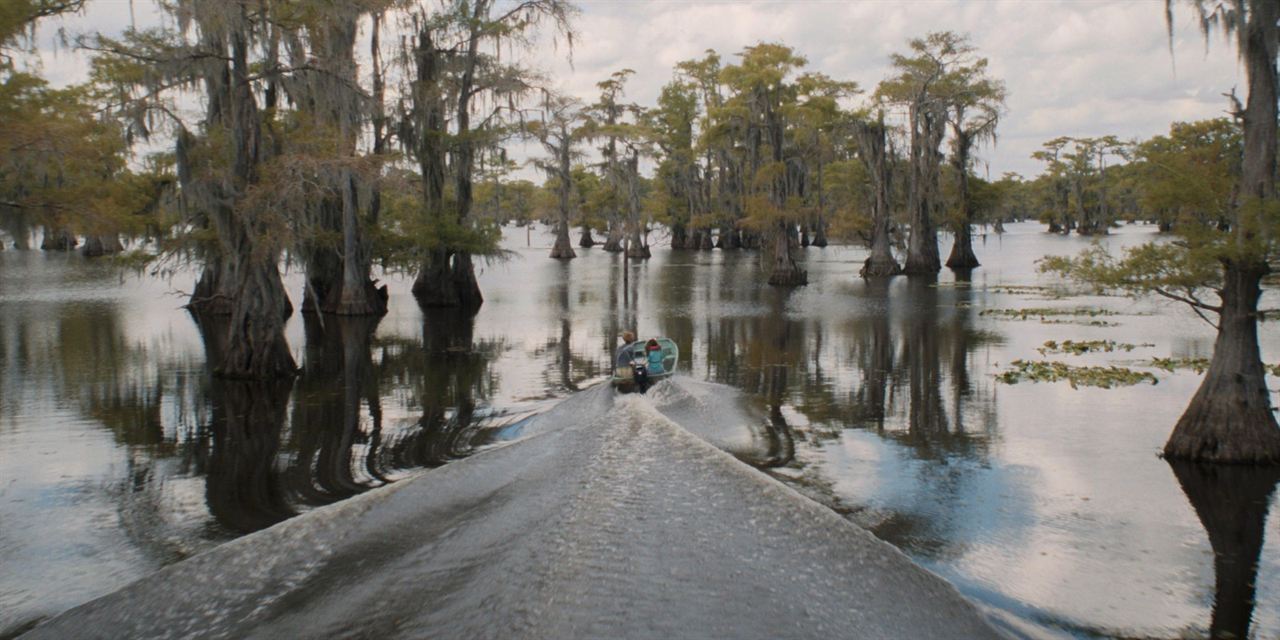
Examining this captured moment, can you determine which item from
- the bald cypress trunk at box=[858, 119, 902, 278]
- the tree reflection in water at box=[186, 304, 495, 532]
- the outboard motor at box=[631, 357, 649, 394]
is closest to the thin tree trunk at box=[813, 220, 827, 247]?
the bald cypress trunk at box=[858, 119, 902, 278]

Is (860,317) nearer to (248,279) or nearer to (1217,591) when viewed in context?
(248,279)

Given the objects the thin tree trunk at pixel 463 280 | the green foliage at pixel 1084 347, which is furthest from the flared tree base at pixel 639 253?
the green foliage at pixel 1084 347

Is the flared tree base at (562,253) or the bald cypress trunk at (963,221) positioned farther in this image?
the flared tree base at (562,253)

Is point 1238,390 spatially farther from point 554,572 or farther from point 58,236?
point 58,236

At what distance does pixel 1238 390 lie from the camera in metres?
11.4

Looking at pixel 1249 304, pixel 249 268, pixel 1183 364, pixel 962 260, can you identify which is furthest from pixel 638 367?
pixel 962 260

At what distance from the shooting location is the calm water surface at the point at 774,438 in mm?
8328

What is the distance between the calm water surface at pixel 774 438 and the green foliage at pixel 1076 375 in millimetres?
561

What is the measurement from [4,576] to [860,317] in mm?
26129

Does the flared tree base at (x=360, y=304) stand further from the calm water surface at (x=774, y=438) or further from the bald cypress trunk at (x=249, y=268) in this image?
the bald cypress trunk at (x=249, y=268)

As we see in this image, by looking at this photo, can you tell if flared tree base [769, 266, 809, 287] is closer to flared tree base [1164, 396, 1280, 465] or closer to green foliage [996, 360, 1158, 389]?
green foliage [996, 360, 1158, 389]

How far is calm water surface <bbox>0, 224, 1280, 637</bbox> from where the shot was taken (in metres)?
8.33

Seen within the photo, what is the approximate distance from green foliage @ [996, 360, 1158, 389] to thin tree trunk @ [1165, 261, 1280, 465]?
229 inches

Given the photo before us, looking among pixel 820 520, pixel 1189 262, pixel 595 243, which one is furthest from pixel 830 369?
pixel 595 243
